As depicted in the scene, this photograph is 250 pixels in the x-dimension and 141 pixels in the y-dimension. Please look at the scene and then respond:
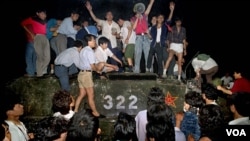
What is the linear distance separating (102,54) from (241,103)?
478 cm

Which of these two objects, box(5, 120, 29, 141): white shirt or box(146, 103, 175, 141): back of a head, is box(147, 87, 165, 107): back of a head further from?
box(5, 120, 29, 141): white shirt

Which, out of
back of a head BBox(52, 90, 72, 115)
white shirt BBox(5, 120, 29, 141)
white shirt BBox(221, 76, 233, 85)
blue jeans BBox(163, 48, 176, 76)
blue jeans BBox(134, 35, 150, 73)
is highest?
blue jeans BBox(134, 35, 150, 73)

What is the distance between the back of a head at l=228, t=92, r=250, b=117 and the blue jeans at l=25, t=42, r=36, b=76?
18.9ft

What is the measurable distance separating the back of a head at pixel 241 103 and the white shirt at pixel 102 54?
15.0 ft

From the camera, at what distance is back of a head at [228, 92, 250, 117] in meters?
3.99

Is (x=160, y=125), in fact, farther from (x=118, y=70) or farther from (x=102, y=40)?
(x=118, y=70)

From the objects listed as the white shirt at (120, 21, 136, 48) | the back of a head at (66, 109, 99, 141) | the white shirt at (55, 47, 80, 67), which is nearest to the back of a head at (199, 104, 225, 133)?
the back of a head at (66, 109, 99, 141)

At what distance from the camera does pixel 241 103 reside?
403 centimetres

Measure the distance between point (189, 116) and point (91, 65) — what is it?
343 centimetres

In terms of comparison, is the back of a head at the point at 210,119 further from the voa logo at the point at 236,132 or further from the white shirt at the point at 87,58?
the white shirt at the point at 87,58

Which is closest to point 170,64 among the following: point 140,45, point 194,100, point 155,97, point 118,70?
point 140,45

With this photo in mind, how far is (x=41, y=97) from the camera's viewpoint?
802cm

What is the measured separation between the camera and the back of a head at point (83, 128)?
10.5 feet

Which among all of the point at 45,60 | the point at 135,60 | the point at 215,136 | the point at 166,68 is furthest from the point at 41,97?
the point at 215,136
